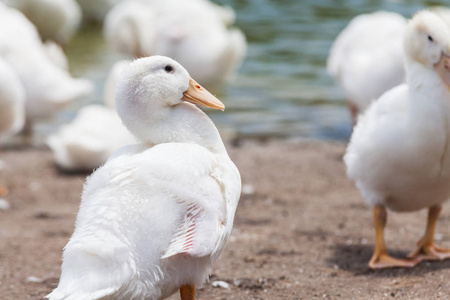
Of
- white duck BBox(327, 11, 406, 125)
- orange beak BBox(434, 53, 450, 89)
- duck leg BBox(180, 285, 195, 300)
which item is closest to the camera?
duck leg BBox(180, 285, 195, 300)

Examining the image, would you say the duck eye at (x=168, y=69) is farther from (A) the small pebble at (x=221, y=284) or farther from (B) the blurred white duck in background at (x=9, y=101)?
(B) the blurred white duck in background at (x=9, y=101)

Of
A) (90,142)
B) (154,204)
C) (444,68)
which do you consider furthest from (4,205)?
(444,68)

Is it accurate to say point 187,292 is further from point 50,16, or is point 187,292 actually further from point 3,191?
point 50,16

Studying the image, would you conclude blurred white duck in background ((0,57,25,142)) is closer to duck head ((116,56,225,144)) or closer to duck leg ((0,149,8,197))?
duck leg ((0,149,8,197))

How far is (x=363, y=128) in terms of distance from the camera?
4953mm

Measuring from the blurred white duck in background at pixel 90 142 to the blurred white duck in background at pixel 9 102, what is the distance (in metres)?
0.59

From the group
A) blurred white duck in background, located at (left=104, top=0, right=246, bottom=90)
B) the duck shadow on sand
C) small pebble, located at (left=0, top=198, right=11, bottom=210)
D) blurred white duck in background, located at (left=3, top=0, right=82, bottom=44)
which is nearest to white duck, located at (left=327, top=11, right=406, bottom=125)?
blurred white duck in background, located at (left=104, top=0, right=246, bottom=90)

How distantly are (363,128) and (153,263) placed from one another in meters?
2.27

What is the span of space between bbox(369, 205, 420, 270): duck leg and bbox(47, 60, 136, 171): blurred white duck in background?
3187 millimetres

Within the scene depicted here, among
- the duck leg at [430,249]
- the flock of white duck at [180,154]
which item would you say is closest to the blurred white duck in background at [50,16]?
the flock of white duck at [180,154]

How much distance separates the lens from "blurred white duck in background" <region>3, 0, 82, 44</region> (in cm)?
1600

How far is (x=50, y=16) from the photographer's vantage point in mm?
16016

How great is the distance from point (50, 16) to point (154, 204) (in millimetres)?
13638

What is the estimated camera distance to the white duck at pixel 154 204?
298 cm
